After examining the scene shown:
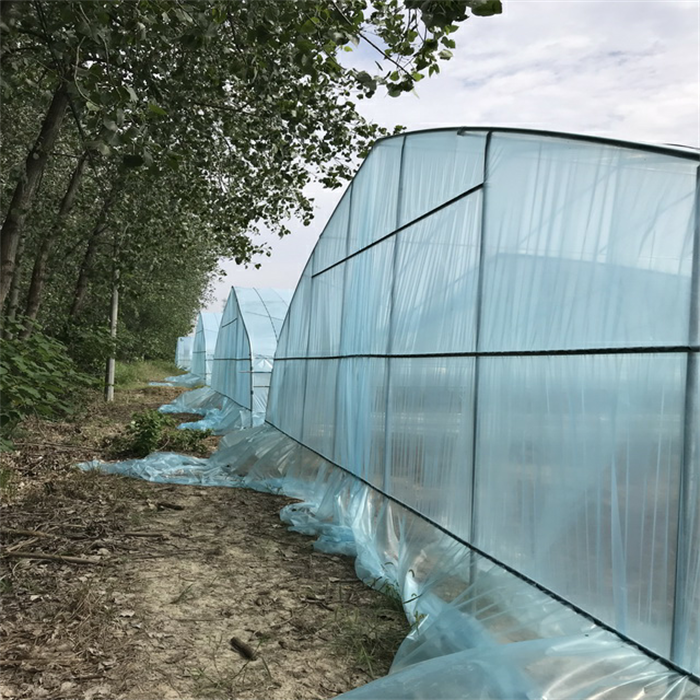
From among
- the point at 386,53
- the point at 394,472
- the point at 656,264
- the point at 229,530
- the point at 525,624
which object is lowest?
the point at 229,530

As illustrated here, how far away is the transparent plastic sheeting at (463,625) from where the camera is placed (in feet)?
9.39

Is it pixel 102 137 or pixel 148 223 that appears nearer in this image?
pixel 102 137

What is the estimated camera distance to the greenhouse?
2.90m

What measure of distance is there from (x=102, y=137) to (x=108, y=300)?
17.8 metres

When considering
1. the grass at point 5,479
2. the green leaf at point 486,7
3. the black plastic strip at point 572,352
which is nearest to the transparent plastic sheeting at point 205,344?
the grass at point 5,479

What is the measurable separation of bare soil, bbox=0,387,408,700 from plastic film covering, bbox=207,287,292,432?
6733 millimetres

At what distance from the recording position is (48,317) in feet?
54.0

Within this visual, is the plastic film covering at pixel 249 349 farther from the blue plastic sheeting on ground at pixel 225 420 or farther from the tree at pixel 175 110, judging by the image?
the tree at pixel 175 110

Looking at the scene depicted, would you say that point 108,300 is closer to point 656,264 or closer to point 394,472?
point 394,472

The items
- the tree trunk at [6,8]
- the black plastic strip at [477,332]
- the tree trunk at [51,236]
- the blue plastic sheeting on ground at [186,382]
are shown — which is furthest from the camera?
the blue plastic sheeting on ground at [186,382]

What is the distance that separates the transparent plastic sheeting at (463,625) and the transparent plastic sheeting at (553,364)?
5.0 inches

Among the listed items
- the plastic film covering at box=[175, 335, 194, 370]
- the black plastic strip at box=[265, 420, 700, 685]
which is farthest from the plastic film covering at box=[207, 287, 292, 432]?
the plastic film covering at box=[175, 335, 194, 370]

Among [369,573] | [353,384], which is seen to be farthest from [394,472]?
[353,384]

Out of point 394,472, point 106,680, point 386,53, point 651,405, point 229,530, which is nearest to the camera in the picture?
point 651,405
